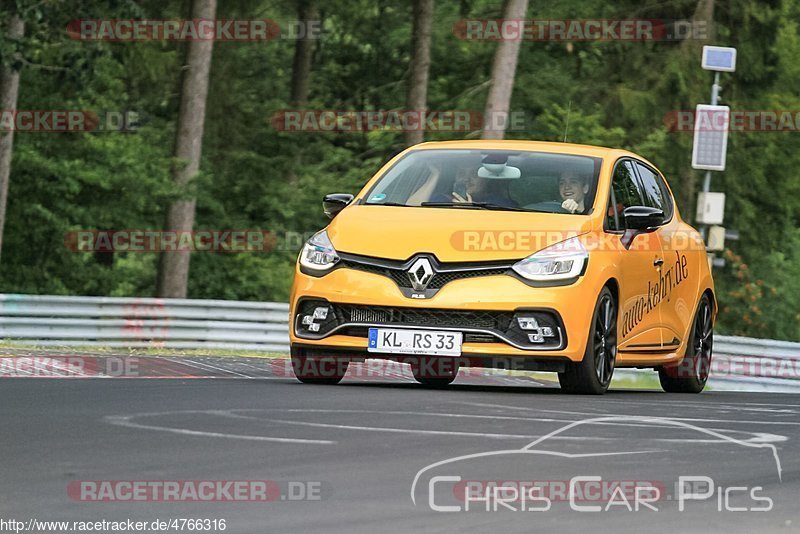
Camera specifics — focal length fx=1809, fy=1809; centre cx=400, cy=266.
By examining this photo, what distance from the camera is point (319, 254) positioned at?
1213 cm

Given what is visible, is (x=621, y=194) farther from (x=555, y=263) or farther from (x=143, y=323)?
(x=143, y=323)

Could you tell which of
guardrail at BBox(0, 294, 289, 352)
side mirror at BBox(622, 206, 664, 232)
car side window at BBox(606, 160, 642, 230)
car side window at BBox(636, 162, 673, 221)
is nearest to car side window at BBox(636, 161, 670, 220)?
car side window at BBox(636, 162, 673, 221)

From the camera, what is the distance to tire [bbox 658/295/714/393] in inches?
579

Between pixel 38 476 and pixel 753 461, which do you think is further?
pixel 753 461

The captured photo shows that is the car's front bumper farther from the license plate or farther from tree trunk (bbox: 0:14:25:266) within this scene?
tree trunk (bbox: 0:14:25:266)

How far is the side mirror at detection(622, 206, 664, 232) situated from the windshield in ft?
1.02

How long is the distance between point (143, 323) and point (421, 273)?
15.2m

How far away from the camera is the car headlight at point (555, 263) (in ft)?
38.2

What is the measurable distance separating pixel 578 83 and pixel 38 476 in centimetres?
4394

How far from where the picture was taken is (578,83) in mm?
50250

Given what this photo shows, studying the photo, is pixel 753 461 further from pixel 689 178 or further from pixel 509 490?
pixel 689 178

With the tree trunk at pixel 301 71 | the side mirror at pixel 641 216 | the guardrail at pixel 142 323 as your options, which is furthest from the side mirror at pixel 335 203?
the tree trunk at pixel 301 71

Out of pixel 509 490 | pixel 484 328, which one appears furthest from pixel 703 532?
pixel 484 328

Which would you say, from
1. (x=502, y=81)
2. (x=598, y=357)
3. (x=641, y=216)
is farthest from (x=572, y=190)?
(x=502, y=81)
